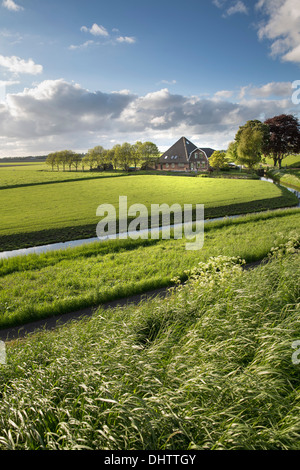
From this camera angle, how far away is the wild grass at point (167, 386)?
9.44 ft

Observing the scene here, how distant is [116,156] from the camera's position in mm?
89625

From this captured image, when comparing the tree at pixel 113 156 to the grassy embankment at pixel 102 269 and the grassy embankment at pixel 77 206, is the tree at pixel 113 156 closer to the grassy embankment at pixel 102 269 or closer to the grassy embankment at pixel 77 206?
the grassy embankment at pixel 77 206

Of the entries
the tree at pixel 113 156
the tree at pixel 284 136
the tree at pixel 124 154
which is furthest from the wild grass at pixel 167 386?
the tree at pixel 113 156

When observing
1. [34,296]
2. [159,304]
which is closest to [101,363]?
[159,304]

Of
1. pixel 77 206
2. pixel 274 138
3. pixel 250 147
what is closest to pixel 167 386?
pixel 77 206

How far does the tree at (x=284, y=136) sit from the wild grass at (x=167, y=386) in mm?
74642

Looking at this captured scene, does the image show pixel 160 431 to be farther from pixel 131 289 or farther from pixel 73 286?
pixel 73 286

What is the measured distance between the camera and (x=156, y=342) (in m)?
5.03

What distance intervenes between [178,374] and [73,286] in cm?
756

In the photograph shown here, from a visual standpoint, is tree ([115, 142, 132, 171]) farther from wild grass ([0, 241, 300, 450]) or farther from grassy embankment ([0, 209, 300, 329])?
wild grass ([0, 241, 300, 450])

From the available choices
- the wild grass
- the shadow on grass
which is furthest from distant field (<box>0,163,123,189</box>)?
the wild grass

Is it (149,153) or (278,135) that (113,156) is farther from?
(278,135)

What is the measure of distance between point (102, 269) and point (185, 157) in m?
74.4

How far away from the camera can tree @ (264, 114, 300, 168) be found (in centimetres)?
6906
